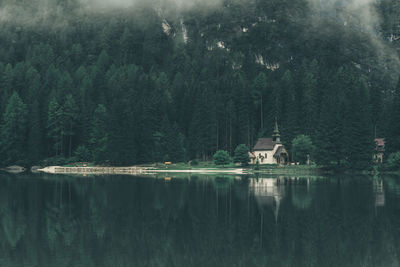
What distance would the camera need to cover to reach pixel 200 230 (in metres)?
33.8

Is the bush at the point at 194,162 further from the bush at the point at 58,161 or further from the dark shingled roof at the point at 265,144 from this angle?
the bush at the point at 58,161

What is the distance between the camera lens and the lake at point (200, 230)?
26.3m

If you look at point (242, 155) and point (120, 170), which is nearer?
point (242, 155)

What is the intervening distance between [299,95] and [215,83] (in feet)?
96.2

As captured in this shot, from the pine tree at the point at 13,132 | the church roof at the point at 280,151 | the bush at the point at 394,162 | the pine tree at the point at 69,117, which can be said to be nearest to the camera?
the bush at the point at 394,162

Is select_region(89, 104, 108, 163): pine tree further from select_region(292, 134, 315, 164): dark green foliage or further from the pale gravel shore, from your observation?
select_region(292, 134, 315, 164): dark green foliage

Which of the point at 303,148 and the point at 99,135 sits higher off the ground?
the point at 99,135

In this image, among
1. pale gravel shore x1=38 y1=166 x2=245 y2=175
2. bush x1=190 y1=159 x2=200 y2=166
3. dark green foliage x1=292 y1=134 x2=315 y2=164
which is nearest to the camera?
pale gravel shore x1=38 y1=166 x2=245 y2=175

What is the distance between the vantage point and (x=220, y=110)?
140750 millimetres

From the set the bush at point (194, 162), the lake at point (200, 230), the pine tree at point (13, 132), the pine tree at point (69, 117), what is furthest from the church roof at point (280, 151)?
the lake at point (200, 230)

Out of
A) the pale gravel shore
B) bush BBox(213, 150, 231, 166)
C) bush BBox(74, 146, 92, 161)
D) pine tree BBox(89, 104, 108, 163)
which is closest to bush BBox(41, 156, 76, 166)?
bush BBox(74, 146, 92, 161)

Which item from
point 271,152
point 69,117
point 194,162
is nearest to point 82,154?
point 69,117

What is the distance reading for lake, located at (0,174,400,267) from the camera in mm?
26266

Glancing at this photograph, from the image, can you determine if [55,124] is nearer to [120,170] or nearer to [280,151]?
[120,170]
